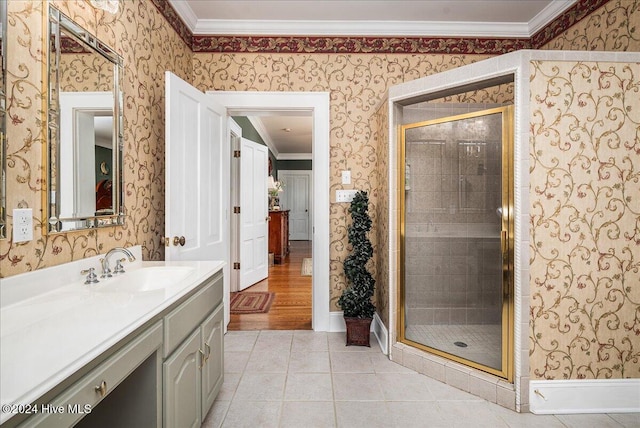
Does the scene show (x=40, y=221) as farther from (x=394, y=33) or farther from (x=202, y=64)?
(x=394, y=33)

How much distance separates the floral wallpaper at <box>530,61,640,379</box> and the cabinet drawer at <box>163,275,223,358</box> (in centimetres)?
175

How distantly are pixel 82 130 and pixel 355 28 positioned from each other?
2.38 metres

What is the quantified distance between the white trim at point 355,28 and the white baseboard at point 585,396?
2.81 metres

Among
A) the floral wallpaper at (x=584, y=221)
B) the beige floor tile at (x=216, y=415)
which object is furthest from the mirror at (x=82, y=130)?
the floral wallpaper at (x=584, y=221)

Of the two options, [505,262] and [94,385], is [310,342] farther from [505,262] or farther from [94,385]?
[94,385]

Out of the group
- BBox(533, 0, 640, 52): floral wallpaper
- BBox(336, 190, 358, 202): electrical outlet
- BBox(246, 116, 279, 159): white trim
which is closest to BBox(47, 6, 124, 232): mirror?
BBox(336, 190, 358, 202): electrical outlet

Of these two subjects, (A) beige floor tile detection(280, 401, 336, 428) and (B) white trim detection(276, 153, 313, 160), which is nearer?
(A) beige floor tile detection(280, 401, 336, 428)

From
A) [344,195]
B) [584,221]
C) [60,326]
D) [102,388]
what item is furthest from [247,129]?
[102,388]

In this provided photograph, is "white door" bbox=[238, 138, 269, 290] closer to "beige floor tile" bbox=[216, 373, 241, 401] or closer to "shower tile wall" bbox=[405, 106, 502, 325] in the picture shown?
"beige floor tile" bbox=[216, 373, 241, 401]

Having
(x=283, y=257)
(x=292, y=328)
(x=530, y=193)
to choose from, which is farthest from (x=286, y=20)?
(x=283, y=257)

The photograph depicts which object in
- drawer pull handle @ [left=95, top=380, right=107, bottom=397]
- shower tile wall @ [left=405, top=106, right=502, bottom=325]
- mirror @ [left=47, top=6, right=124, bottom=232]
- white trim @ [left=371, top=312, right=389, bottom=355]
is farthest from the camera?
white trim @ [left=371, top=312, right=389, bottom=355]

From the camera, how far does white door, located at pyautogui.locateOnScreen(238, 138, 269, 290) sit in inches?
170

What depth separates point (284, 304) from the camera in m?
3.81

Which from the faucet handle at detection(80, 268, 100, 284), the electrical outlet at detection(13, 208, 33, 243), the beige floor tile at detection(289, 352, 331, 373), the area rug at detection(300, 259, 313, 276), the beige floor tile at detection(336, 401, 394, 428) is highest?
the electrical outlet at detection(13, 208, 33, 243)
